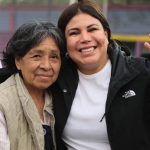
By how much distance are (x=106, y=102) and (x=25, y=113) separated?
473 mm

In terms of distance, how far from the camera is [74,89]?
2.51 m

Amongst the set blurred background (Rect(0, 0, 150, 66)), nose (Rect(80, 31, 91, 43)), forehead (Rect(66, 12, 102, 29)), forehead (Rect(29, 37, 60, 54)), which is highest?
forehead (Rect(66, 12, 102, 29))

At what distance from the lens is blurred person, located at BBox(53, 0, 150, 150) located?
2.35 m

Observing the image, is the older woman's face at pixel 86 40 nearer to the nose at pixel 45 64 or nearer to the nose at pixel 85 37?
the nose at pixel 85 37

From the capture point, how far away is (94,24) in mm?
2428

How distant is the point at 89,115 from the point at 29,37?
23.0 inches

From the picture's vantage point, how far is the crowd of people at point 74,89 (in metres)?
2.28

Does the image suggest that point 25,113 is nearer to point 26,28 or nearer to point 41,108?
point 41,108

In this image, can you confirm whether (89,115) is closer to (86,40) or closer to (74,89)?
(74,89)

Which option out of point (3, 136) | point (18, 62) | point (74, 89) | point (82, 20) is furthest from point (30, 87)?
point (82, 20)

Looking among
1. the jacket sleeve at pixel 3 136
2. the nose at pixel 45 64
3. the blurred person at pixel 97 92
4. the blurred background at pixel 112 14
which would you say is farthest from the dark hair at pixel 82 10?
the blurred background at pixel 112 14

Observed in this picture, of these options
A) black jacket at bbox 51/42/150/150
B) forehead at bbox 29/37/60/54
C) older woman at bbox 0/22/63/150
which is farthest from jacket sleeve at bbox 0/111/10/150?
black jacket at bbox 51/42/150/150

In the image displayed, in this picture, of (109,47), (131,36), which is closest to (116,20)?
(131,36)

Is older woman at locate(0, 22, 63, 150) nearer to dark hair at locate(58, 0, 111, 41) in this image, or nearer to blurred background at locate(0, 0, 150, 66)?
dark hair at locate(58, 0, 111, 41)
